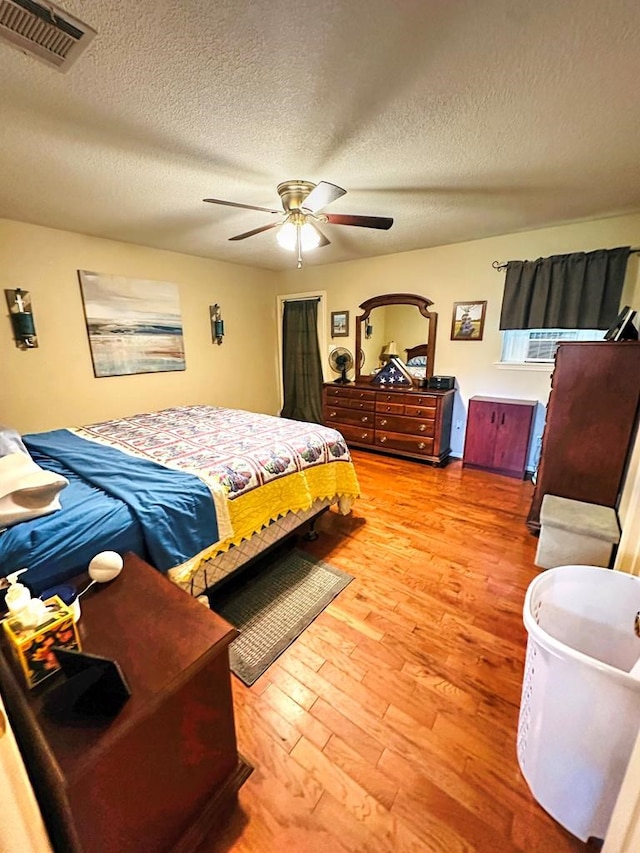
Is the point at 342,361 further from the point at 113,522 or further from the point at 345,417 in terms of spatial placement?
the point at 113,522

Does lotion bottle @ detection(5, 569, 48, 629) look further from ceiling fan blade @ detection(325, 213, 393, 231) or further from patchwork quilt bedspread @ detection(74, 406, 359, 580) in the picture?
ceiling fan blade @ detection(325, 213, 393, 231)

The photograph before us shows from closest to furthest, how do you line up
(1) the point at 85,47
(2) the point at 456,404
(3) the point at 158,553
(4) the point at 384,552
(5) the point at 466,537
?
1. (1) the point at 85,47
2. (3) the point at 158,553
3. (4) the point at 384,552
4. (5) the point at 466,537
5. (2) the point at 456,404

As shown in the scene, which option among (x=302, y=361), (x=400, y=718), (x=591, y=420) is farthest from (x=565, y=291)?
(x=400, y=718)

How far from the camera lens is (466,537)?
247 cm

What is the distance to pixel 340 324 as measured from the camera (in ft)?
15.1

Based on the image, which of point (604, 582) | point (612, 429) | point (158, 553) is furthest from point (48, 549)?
point (612, 429)

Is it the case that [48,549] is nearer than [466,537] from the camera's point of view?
Yes

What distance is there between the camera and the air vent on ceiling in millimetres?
1028

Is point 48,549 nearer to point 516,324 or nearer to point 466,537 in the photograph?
point 466,537

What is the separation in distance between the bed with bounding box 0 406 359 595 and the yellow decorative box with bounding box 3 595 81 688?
495mm

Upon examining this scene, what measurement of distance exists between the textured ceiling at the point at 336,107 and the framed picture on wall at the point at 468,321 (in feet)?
3.49

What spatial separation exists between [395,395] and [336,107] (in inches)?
106

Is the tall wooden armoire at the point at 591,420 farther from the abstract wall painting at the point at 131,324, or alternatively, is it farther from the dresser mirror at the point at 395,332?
the abstract wall painting at the point at 131,324

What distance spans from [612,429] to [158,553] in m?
2.64
